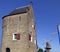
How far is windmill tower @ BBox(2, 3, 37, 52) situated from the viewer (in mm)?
49625

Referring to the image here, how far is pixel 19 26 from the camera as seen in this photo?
50.3 meters

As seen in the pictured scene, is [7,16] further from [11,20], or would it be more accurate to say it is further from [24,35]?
[24,35]

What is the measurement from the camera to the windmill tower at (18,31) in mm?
→ 49625

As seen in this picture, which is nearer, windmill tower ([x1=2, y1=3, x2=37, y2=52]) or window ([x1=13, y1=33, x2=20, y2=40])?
windmill tower ([x1=2, y1=3, x2=37, y2=52])

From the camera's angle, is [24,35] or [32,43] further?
[32,43]

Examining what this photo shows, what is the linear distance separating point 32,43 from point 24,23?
6541mm

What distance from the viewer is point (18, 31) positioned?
1980 inches

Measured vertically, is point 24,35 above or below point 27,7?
below

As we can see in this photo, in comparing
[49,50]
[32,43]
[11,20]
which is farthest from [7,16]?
[49,50]

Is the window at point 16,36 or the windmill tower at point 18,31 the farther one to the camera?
the window at point 16,36

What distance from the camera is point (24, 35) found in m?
49.7

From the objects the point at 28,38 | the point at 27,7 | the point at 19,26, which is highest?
the point at 27,7

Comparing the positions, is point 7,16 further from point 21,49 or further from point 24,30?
point 21,49

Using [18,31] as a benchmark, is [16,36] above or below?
below
